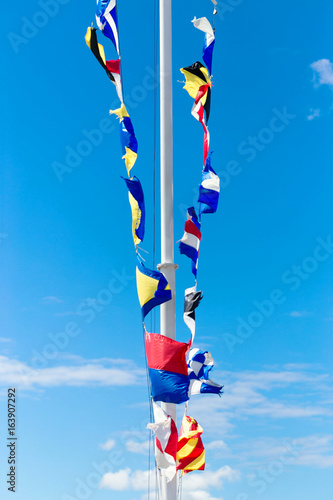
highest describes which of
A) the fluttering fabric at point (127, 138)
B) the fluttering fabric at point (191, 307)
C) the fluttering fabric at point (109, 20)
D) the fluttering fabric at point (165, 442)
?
the fluttering fabric at point (109, 20)

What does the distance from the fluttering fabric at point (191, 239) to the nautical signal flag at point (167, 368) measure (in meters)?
1.17

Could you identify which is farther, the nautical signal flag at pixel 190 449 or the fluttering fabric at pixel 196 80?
the fluttering fabric at pixel 196 80

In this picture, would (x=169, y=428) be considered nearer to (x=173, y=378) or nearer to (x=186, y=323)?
(x=173, y=378)

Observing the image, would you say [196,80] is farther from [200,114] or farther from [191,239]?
[191,239]

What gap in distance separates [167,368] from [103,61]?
414 centimetres

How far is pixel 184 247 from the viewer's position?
27.0 feet

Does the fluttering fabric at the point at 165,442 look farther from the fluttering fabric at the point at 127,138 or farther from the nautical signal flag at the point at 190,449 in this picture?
the fluttering fabric at the point at 127,138

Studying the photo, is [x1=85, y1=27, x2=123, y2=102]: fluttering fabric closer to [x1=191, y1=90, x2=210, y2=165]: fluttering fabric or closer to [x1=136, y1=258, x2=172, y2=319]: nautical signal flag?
[x1=191, y1=90, x2=210, y2=165]: fluttering fabric

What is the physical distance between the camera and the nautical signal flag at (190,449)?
7.79 meters

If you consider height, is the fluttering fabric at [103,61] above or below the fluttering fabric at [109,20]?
below

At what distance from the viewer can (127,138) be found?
8234 millimetres

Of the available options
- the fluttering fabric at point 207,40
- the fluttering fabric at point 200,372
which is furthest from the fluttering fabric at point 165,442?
the fluttering fabric at point 207,40

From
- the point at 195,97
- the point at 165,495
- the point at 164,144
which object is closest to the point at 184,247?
the point at 164,144

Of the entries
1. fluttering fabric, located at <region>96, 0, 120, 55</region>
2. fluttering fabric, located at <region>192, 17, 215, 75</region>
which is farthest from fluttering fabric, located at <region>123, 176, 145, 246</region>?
fluttering fabric, located at <region>192, 17, 215, 75</region>
